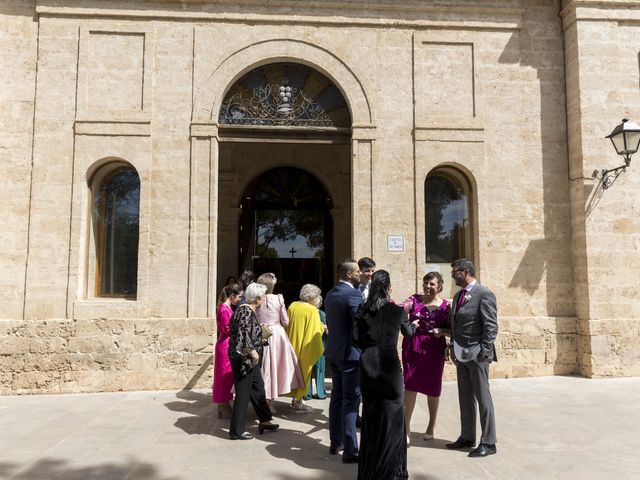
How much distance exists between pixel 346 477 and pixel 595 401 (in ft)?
12.9

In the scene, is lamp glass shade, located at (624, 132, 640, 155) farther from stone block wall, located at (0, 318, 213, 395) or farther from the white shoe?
stone block wall, located at (0, 318, 213, 395)

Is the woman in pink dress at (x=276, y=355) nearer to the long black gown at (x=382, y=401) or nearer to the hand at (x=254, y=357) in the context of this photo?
the hand at (x=254, y=357)

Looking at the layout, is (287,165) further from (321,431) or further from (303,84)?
(321,431)

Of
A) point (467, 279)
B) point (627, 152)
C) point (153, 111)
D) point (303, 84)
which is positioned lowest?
point (467, 279)

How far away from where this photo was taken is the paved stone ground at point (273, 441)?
392 centimetres

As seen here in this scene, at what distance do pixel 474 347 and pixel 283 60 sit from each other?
5457 mm

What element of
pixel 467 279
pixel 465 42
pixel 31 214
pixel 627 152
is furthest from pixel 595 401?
pixel 31 214

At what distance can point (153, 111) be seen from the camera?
7.31 metres

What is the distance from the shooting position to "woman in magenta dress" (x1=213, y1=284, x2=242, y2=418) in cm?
547

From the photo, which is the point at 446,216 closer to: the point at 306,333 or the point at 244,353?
the point at 306,333

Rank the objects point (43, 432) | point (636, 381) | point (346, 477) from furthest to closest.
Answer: point (636, 381) → point (43, 432) → point (346, 477)

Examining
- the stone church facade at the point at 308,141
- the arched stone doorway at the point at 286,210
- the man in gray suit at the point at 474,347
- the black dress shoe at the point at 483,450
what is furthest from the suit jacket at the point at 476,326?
the arched stone doorway at the point at 286,210

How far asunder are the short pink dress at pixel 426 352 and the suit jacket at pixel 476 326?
0.21m

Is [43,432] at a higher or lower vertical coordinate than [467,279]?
lower
